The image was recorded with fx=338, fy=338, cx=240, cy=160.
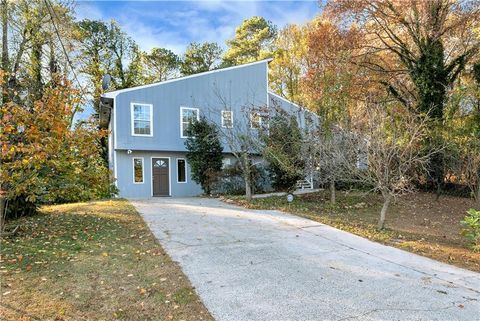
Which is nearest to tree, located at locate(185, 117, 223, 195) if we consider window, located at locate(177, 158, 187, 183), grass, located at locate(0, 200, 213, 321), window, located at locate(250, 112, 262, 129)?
window, located at locate(250, 112, 262, 129)

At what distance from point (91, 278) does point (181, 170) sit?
44.0 feet

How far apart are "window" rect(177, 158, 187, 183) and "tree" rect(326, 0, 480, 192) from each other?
10.5 meters

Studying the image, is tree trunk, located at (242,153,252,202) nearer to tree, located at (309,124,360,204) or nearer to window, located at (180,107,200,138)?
tree, located at (309,124,360,204)

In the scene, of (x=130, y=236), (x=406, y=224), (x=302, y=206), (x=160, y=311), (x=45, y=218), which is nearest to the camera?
(x=160, y=311)

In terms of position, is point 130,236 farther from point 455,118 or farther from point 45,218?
point 455,118

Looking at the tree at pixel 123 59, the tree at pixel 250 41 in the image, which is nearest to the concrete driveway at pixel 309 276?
the tree at pixel 123 59

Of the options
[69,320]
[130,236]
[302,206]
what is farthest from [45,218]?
[302,206]

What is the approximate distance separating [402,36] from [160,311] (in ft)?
61.4

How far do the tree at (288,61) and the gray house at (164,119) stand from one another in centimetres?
793

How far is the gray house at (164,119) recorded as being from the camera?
15953mm

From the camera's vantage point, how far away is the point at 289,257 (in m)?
5.71

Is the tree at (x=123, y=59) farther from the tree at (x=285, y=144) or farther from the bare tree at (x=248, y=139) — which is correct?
the tree at (x=285, y=144)

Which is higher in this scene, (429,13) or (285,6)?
(429,13)

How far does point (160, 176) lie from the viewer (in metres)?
17.2
